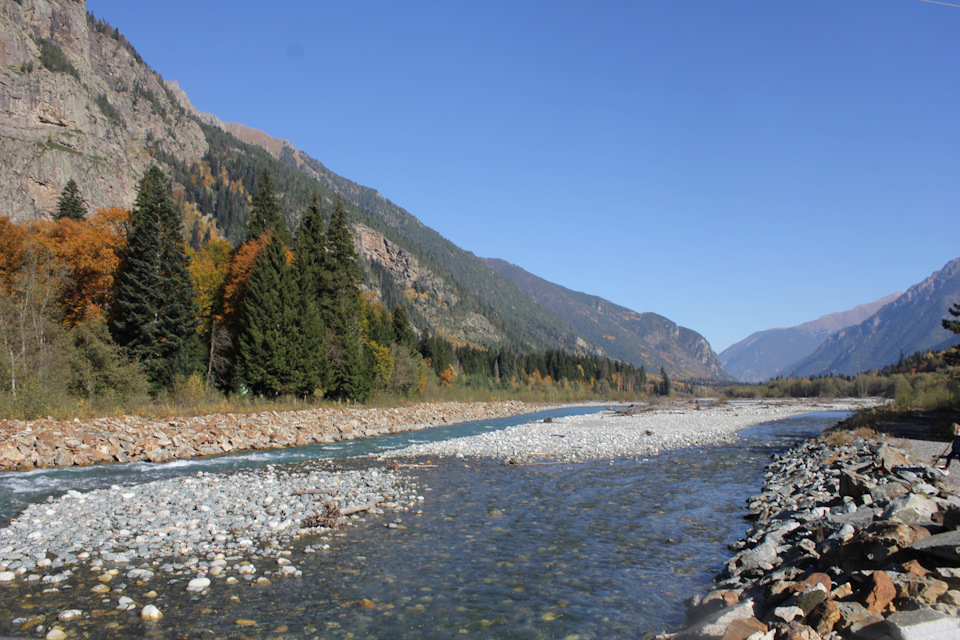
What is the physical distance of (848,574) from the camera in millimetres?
6070

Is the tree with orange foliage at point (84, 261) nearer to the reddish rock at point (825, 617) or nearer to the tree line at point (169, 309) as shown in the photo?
the tree line at point (169, 309)

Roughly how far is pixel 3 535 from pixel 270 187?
4334 centimetres

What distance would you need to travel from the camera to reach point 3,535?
9.80 meters

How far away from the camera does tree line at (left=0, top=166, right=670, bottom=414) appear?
28.2m

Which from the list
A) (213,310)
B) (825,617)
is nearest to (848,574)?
(825,617)

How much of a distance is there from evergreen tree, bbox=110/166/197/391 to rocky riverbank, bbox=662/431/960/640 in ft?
115

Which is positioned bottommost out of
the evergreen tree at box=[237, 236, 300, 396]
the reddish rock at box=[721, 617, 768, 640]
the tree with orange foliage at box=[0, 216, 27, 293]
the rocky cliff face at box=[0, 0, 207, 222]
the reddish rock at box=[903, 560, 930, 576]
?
the reddish rock at box=[721, 617, 768, 640]

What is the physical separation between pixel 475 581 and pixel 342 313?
37025 millimetres

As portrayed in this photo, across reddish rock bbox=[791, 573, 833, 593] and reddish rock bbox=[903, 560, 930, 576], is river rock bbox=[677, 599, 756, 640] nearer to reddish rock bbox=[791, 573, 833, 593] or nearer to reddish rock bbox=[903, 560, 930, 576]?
reddish rock bbox=[791, 573, 833, 593]

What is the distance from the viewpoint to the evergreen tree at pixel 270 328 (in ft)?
120

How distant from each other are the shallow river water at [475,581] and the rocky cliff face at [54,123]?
112 metres

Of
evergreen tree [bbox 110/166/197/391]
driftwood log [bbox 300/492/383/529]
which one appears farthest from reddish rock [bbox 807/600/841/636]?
evergreen tree [bbox 110/166/197/391]

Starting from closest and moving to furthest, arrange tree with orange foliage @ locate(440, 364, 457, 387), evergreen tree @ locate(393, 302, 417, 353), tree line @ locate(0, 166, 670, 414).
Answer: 1. tree line @ locate(0, 166, 670, 414)
2. evergreen tree @ locate(393, 302, 417, 353)
3. tree with orange foliage @ locate(440, 364, 457, 387)

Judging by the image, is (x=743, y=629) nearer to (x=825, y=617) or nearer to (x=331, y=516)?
(x=825, y=617)
